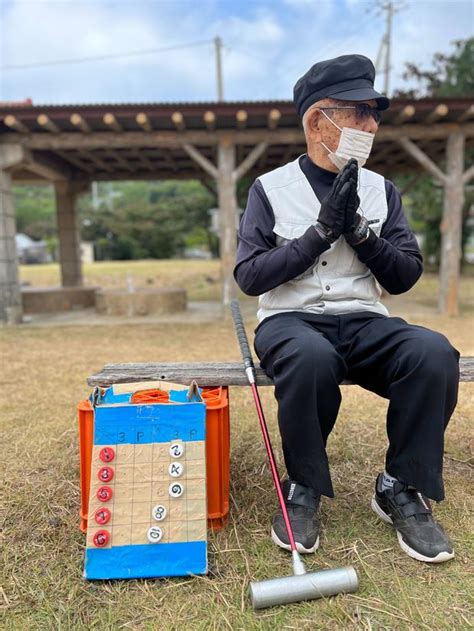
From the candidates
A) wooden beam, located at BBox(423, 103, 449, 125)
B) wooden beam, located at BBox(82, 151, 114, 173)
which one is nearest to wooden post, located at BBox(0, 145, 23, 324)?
wooden beam, located at BBox(82, 151, 114, 173)

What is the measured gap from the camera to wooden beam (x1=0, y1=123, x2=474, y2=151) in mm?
6383

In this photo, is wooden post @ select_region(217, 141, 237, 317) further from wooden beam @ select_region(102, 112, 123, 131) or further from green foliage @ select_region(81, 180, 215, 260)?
green foliage @ select_region(81, 180, 215, 260)

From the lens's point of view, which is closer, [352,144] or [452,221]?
[352,144]

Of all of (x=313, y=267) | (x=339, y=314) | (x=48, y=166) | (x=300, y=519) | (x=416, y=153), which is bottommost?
(x=300, y=519)

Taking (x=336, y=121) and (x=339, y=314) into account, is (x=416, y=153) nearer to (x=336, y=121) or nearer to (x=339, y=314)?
(x=336, y=121)

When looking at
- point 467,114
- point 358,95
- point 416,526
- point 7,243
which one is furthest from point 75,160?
point 416,526

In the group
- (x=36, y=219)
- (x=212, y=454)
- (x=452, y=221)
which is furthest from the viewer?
(x=36, y=219)

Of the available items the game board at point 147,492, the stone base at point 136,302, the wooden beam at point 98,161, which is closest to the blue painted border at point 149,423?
the game board at point 147,492

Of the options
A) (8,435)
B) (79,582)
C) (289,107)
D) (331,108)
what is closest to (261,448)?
(79,582)

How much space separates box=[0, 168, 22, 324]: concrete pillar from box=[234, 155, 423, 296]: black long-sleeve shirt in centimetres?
564

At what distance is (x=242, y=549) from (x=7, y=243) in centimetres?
609

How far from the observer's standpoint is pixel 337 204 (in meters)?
1.56

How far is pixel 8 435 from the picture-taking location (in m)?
2.65

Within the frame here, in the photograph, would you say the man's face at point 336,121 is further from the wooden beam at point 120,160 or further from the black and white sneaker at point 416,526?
the wooden beam at point 120,160
